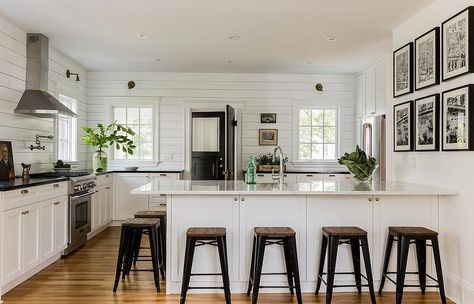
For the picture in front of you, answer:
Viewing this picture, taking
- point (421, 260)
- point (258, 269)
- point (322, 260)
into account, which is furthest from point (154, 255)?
point (421, 260)

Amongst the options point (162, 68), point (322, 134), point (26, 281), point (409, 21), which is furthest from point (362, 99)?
point (26, 281)

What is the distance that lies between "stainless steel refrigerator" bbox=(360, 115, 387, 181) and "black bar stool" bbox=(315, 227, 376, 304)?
205 centimetres

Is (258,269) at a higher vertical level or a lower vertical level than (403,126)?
lower

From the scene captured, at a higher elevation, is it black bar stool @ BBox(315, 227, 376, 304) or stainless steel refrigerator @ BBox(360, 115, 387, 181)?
stainless steel refrigerator @ BBox(360, 115, 387, 181)

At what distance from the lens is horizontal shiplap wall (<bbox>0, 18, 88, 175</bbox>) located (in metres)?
4.36

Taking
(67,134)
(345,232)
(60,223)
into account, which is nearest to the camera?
(345,232)

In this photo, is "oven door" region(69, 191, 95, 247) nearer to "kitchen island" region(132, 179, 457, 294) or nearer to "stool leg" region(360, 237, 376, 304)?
"kitchen island" region(132, 179, 457, 294)

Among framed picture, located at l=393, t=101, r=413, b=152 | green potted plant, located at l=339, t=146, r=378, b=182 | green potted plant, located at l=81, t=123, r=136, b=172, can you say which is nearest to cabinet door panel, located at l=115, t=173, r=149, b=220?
green potted plant, located at l=81, t=123, r=136, b=172

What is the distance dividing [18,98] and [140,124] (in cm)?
258

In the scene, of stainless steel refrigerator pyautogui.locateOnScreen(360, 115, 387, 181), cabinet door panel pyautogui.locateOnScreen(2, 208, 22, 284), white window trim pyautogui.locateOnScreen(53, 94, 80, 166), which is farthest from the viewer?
white window trim pyautogui.locateOnScreen(53, 94, 80, 166)

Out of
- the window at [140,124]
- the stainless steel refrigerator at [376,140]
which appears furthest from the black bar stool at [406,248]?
the window at [140,124]

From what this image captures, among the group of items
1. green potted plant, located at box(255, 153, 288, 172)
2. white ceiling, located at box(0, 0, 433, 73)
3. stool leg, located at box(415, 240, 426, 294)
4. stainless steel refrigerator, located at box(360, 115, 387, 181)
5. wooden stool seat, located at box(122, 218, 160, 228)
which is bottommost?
stool leg, located at box(415, 240, 426, 294)

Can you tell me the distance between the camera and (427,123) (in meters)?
3.78

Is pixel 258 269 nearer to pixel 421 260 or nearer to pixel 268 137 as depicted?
pixel 421 260
